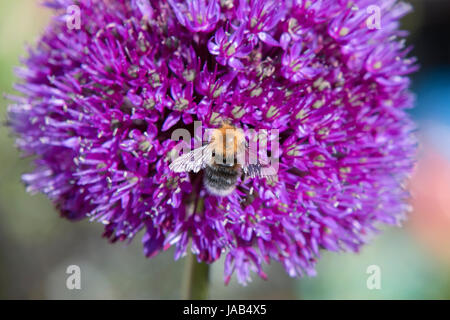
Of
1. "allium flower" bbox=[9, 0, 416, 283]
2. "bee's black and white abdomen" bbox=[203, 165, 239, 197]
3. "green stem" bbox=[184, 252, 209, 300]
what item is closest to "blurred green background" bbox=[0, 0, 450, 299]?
"green stem" bbox=[184, 252, 209, 300]

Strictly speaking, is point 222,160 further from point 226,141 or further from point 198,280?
point 198,280

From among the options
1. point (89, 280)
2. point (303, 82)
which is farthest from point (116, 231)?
point (89, 280)

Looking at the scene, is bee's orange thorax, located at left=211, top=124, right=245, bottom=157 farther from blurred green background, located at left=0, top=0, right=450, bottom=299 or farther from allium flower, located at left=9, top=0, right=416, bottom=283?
blurred green background, located at left=0, top=0, right=450, bottom=299

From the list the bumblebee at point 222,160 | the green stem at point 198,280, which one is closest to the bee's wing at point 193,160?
the bumblebee at point 222,160

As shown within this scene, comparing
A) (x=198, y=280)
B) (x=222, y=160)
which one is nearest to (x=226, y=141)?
(x=222, y=160)

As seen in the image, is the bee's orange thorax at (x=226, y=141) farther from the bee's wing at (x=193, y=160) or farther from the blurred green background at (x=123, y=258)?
the blurred green background at (x=123, y=258)
